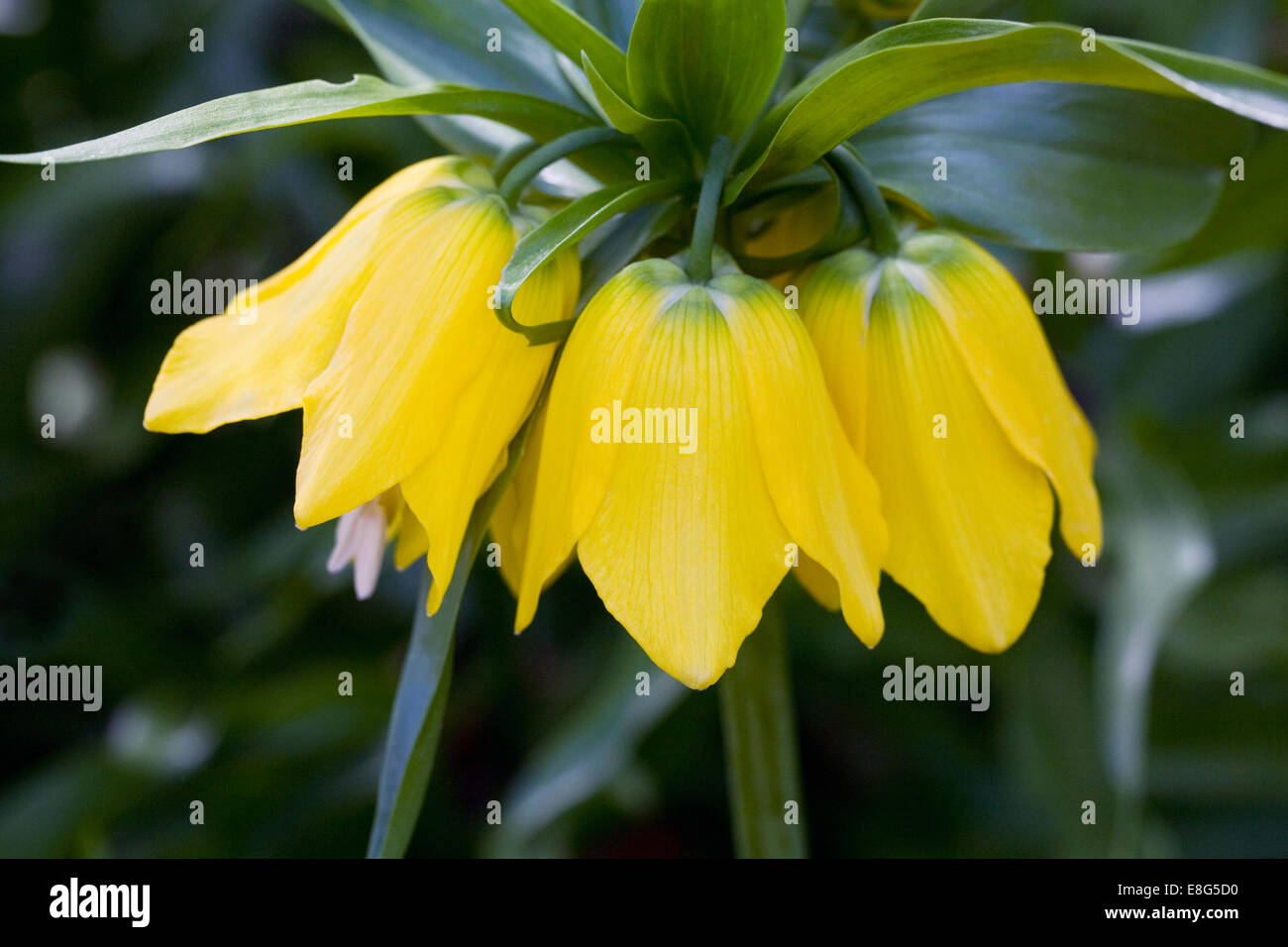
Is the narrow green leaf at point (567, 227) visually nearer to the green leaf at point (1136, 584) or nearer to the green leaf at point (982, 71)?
the green leaf at point (982, 71)

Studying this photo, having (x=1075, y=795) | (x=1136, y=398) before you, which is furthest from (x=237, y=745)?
(x=1136, y=398)

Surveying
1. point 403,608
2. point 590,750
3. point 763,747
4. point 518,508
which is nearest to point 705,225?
point 518,508

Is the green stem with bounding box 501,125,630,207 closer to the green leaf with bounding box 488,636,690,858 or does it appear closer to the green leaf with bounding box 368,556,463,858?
the green leaf with bounding box 368,556,463,858

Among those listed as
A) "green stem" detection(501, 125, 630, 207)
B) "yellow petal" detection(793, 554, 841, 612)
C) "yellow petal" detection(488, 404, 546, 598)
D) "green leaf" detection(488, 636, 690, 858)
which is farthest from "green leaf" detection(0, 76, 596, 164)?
"green leaf" detection(488, 636, 690, 858)

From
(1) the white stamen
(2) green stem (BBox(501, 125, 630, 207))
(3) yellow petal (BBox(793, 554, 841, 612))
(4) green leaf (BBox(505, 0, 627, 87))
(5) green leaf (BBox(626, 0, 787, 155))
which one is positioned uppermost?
(4) green leaf (BBox(505, 0, 627, 87))

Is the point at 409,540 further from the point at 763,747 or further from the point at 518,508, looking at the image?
the point at 763,747

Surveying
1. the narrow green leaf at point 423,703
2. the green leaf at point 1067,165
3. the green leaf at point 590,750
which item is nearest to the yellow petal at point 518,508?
the narrow green leaf at point 423,703

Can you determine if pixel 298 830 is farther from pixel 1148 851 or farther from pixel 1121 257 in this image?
pixel 1121 257
